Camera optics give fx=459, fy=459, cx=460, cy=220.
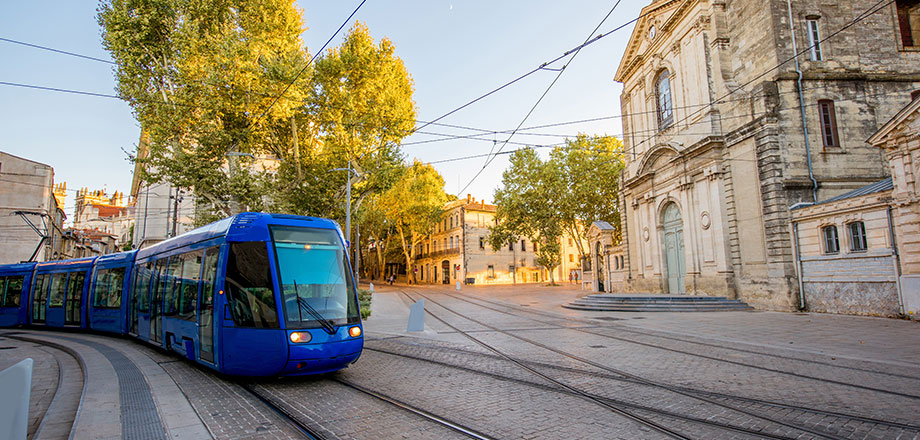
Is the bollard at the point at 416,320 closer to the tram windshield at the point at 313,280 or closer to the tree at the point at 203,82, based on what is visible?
the tram windshield at the point at 313,280

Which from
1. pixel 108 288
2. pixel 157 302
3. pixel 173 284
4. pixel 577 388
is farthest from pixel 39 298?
pixel 577 388

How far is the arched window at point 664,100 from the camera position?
2406 centimetres

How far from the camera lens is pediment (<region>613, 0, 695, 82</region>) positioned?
74.1ft

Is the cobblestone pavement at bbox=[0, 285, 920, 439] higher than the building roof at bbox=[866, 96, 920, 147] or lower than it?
lower

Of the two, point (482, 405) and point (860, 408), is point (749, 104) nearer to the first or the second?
point (860, 408)

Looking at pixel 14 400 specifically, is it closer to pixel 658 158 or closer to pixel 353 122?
pixel 353 122

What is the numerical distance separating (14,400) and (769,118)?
21.2 meters

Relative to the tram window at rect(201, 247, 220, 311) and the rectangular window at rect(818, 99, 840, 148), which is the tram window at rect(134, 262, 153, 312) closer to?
the tram window at rect(201, 247, 220, 311)

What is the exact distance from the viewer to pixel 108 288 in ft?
41.8

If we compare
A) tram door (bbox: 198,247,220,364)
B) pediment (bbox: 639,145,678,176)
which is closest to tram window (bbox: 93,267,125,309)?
tram door (bbox: 198,247,220,364)

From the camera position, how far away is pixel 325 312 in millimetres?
6535

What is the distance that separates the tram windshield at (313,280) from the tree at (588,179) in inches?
1217

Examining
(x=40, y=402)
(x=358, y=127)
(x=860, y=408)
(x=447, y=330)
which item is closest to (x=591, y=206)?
(x=358, y=127)

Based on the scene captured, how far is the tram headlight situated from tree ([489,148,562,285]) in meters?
31.9
